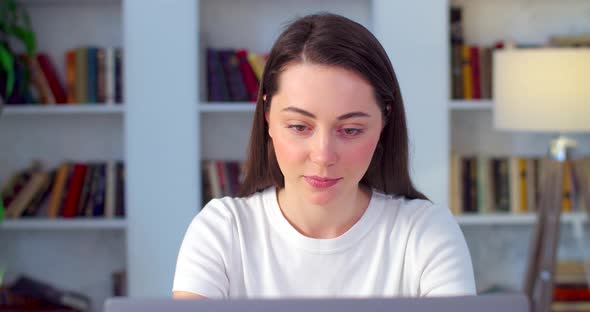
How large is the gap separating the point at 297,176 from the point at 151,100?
6.84 ft

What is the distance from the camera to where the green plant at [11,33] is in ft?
9.76

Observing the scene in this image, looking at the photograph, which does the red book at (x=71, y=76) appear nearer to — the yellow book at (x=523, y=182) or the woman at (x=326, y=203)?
the yellow book at (x=523, y=182)

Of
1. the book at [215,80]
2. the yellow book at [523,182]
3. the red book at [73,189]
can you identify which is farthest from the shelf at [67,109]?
the yellow book at [523,182]

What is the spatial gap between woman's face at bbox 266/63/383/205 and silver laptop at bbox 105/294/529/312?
0.43m

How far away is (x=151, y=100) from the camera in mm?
3199

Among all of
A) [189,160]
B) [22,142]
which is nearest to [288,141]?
[189,160]

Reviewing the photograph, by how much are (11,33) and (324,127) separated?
2289 millimetres

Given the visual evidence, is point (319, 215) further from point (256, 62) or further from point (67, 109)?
point (67, 109)

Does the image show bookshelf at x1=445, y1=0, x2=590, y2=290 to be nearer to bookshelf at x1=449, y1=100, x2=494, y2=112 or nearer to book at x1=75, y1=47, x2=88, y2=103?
bookshelf at x1=449, y1=100, x2=494, y2=112

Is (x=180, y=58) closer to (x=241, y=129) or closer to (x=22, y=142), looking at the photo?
(x=241, y=129)

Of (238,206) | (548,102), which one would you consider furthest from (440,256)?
(548,102)

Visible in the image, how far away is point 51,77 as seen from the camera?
3324mm

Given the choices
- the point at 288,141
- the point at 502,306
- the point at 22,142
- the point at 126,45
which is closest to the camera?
the point at 502,306

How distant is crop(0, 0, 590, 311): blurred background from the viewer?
10.5ft
